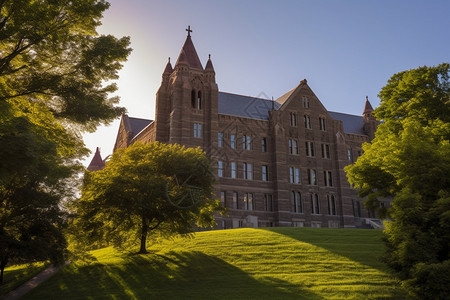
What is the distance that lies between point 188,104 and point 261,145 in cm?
1038

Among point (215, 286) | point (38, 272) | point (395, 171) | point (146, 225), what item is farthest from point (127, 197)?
point (395, 171)

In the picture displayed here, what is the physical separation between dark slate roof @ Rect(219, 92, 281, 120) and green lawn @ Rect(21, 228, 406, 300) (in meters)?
20.9

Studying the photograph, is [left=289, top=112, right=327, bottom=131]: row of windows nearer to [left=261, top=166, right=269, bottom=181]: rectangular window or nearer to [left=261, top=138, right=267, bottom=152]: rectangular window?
[left=261, top=138, right=267, bottom=152]: rectangular window

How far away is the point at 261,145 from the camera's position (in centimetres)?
4888

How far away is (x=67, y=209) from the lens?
81.4ft

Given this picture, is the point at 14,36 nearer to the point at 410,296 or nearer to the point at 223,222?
the point at 410,296

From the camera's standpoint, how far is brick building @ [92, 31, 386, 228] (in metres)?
45.2

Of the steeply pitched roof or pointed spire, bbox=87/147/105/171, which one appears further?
pointed spire, bbox=87/147/105/171

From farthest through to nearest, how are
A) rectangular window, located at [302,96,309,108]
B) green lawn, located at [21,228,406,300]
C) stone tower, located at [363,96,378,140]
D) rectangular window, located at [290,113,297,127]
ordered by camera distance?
stone tower, located at [363,96,378,140] < rectangular window, located at [302,96,309,108] < rectangular window, located at [290,113,297,127] < green lawn, located at [21,228,406,300]

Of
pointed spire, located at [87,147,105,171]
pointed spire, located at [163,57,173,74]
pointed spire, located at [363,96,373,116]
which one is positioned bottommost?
pointed spire, located at [87,147,105,171]

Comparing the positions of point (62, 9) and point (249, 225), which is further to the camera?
point (249, 225)

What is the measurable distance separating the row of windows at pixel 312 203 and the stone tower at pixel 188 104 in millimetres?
12344

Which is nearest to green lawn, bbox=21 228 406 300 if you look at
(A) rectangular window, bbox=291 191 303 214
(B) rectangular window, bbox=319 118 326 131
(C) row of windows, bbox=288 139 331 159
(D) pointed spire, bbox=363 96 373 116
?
(A) rectangular window, bbox=291 191 303 214

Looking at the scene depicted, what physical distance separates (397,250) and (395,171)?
4324 mm
